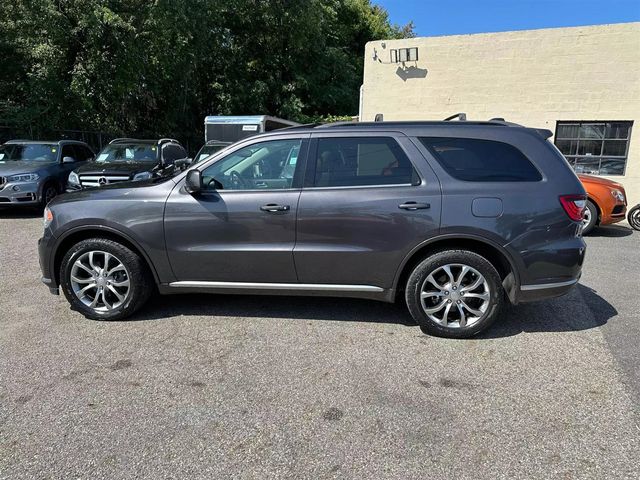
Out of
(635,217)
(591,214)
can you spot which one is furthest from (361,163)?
(635,217)

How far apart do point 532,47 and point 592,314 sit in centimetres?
965

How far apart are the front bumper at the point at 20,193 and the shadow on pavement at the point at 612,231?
11.3m

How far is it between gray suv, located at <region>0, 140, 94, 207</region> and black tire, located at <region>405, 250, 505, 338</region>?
30.5 feet

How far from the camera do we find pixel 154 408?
3.02 m

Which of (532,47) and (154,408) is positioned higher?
(532,47)

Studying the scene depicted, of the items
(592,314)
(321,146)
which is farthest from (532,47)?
(321,146)

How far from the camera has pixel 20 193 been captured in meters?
10.0

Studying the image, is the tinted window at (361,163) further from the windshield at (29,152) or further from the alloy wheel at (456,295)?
the windshield at (29,152)

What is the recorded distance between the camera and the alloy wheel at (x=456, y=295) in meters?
4.00

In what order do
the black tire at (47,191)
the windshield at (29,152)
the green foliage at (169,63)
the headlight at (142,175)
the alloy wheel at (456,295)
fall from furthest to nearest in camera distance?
the green foliage at (169,63), the windshield at (29,152), the black tire at (47,191), the headlight at (142,175), the alloy wheel at (456,295)

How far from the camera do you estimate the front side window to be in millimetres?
4219

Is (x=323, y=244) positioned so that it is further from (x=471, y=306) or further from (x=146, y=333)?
(x=146, y=333)

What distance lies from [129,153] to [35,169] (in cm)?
197

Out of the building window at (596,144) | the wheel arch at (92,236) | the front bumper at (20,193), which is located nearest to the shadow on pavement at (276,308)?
the wheel arch at (92,236)
